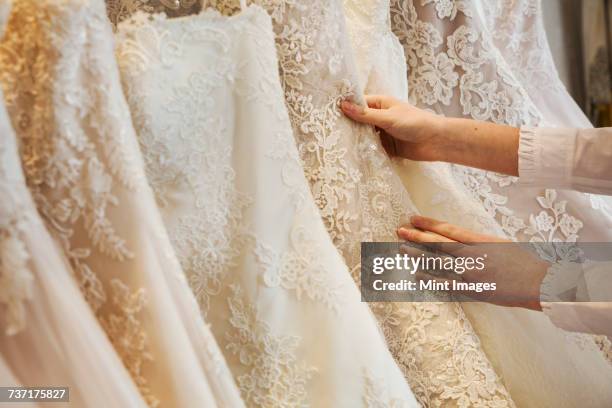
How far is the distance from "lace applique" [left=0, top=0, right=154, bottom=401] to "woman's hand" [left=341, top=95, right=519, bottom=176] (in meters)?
0.36

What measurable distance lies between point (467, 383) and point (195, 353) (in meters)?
0.32

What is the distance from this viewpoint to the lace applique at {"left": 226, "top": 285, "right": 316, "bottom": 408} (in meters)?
0.59

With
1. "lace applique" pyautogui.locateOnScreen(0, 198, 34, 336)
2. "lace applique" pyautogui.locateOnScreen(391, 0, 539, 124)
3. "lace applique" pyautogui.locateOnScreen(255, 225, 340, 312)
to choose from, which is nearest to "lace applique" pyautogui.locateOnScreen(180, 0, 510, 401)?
"lace applique" pyautogui.locateOnScreen(255, 225, 340, 312)

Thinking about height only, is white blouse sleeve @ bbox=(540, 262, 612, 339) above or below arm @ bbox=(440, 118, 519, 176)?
below

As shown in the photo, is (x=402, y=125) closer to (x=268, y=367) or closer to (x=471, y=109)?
(x=471, y=109)

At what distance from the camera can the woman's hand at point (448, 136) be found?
80 cm

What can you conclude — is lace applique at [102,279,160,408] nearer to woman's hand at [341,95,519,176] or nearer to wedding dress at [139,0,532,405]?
wedding dress at [139,0,532,405]

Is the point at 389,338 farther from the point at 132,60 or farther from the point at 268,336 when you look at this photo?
the point at 132,60

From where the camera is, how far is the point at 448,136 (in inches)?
32.0

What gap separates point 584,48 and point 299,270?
62.3 inches

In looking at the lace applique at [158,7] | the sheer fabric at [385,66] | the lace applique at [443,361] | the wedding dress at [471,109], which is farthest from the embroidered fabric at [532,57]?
the lace applique at [158,7]

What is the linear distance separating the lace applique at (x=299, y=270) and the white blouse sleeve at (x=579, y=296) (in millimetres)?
260

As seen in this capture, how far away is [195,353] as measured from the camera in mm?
506

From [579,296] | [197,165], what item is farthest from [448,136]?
[197,165]
